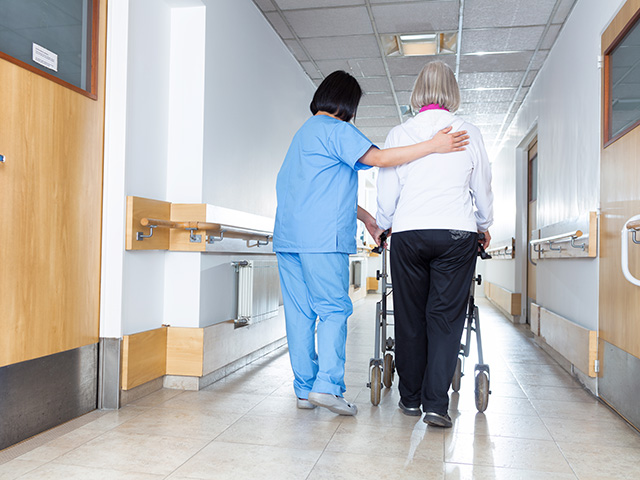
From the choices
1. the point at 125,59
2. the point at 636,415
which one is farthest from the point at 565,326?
the point at 125,59

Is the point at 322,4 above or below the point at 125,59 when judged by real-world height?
above

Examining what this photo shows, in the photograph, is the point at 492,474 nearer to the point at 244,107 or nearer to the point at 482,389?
the point at 482,389

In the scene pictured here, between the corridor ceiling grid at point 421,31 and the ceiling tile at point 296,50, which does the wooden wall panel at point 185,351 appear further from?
the ceiling tile at point 296,50

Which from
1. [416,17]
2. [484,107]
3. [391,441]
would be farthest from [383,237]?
[484,107]

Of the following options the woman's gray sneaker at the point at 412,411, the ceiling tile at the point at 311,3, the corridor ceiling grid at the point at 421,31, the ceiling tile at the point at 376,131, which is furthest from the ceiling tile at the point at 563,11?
the ceiling tile at the point at 376,131

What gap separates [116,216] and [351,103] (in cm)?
119

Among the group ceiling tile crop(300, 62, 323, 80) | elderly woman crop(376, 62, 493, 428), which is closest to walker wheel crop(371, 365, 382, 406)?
elderly woman crop(376, 62, 493, 428)

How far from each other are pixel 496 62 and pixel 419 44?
33.6 inches

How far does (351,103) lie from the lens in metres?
2.68

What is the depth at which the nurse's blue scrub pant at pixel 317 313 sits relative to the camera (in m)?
2.49

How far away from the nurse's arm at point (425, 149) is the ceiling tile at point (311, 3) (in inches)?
85.5

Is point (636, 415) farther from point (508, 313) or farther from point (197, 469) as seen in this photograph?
point (508, 313)

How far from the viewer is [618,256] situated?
8.77 feet

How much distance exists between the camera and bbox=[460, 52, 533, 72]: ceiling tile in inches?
202
